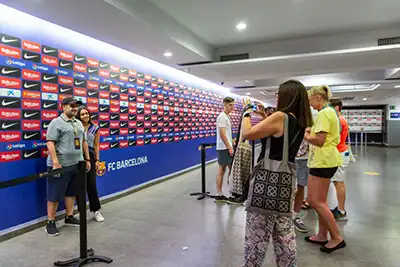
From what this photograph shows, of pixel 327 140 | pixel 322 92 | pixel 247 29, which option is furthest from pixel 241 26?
pixel 327 140

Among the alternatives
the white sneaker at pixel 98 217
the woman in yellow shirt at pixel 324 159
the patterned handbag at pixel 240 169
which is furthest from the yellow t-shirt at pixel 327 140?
the white sneaker at pixel 98 217

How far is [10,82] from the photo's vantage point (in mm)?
2900

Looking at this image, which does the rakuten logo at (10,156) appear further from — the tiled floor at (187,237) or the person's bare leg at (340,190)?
the person's bare leg at (340,190)

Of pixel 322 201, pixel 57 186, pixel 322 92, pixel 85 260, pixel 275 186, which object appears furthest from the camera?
pixel 57 186

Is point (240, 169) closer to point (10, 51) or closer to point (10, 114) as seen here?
point (10, 114)

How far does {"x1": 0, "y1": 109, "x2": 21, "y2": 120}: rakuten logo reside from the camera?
2.84 metres

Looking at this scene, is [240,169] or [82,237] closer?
[82,237]

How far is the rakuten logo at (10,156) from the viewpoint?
285 cm

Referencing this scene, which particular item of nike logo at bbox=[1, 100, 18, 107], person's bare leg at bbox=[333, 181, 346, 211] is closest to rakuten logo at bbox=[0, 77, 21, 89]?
nike logo at bbox=[1, 100, 18, 107]

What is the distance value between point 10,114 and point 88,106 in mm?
1121

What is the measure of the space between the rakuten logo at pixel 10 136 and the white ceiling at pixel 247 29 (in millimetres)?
1387

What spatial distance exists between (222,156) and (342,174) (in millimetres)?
1746

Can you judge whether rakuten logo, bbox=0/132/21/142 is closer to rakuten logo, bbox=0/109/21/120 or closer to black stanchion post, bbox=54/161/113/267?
rakuten logo, bbox=0/109/21/120

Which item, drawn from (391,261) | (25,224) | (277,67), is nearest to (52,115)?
(25,224)
